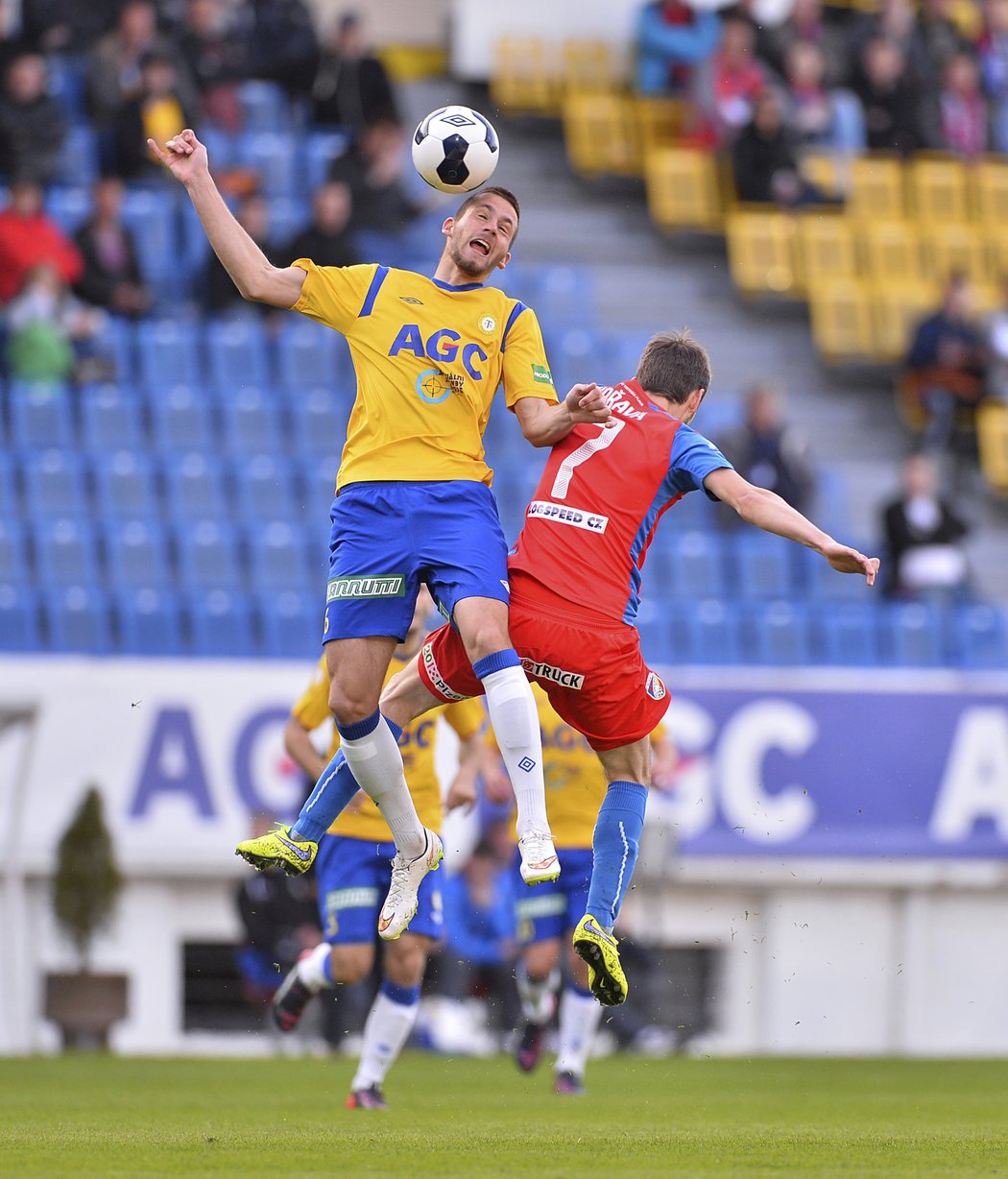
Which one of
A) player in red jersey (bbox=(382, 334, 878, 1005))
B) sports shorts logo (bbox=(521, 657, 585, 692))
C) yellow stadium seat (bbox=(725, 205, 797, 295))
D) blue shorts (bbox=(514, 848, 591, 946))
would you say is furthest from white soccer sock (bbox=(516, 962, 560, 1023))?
yellow stadium seat (bbox=(725, 205, 797, 295))

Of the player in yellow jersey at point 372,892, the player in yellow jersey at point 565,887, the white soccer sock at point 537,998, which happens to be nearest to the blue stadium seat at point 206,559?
the player in yellow jersey at point 565,887

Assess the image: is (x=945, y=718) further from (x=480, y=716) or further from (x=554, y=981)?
(x=480, y=716)

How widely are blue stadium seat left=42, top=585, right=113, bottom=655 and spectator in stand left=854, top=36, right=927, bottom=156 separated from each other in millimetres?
9384

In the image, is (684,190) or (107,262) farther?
(684,190)

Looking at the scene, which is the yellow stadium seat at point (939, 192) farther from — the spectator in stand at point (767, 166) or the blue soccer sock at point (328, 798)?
the blue soccer sock at point (328, 798)

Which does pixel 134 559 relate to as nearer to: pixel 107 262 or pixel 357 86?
pixel 107 262

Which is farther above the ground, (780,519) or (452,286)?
(452,286)

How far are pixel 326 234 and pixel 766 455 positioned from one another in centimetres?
347

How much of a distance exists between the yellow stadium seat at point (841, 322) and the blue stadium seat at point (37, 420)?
21.1ft

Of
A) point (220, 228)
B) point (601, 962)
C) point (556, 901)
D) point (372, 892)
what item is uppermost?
point (220, 228)

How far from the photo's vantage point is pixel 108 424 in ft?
50.2

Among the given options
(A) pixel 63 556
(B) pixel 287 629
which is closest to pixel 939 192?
(B) pixel 287 629

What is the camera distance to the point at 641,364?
333 inches

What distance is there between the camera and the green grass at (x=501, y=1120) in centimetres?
702
